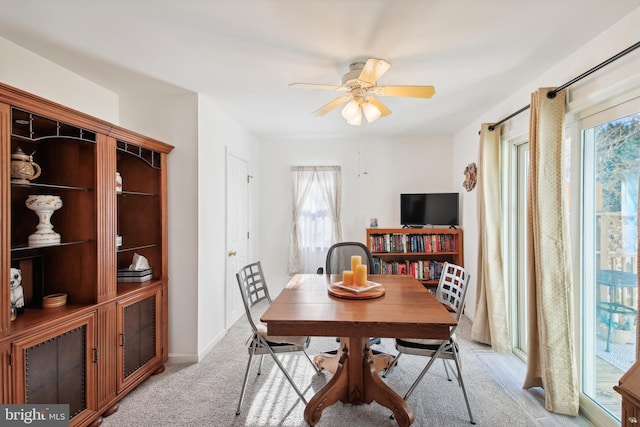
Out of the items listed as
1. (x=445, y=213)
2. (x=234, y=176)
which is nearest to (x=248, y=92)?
(x=234, y=176)

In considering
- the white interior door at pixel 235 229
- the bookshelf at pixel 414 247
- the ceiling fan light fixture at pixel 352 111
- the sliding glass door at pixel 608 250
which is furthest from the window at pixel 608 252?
the white interior door at pixel 235 229

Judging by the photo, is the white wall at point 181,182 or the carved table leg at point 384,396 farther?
the white wall at point 181,182

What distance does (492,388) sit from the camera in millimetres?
2352

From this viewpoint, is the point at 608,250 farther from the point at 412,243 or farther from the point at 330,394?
the point at 412,243

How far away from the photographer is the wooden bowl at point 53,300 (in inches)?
74.0

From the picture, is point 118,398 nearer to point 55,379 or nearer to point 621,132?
point 55,379

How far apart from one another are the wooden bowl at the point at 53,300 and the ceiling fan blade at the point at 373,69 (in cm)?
233

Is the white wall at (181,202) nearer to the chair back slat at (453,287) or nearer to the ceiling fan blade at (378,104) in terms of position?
the ceiling fan blade at (378,104)

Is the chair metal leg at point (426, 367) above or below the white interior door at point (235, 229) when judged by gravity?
below

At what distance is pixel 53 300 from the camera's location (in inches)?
74.7

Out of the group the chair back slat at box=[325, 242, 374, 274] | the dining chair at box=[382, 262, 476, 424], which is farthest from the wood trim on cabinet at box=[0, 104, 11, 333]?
the chair back slat at box=[325, 242, 374, 274]

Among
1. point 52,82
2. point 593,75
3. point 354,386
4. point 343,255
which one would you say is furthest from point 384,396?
point 52,82

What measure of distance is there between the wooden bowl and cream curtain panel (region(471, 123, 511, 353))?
339 cm

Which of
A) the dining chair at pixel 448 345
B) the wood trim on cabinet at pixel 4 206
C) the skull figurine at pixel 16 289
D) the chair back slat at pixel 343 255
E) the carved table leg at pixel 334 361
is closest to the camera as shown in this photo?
the wood trim on cabinet at pixel 4 206
